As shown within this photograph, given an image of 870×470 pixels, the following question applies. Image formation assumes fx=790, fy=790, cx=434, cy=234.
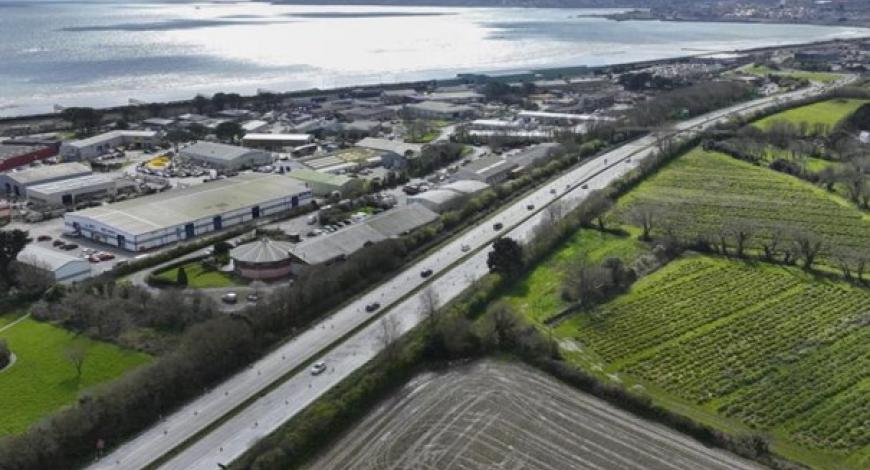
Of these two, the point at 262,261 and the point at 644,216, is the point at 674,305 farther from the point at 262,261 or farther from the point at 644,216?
the point at 262,261

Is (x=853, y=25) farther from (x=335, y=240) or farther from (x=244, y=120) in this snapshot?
(x=335, y=240)

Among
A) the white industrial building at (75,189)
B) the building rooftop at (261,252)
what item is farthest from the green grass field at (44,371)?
the white industrial building at (75,189)

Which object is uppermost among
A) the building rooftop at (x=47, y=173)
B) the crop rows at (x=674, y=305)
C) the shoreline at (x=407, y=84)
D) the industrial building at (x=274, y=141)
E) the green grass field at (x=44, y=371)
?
the shoreline at (x=407, y=84)

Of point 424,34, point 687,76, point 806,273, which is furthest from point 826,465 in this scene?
point 424,34

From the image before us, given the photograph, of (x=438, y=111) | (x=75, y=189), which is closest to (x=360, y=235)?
(x=75, y=189)

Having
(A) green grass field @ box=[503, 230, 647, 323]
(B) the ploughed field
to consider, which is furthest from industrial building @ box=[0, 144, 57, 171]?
(B) the ploughed field

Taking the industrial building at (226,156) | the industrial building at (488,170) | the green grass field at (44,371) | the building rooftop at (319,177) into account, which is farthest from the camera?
the industrial building at (226,156)

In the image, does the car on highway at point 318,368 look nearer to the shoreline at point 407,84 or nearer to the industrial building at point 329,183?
the industrial building at point 329,183
